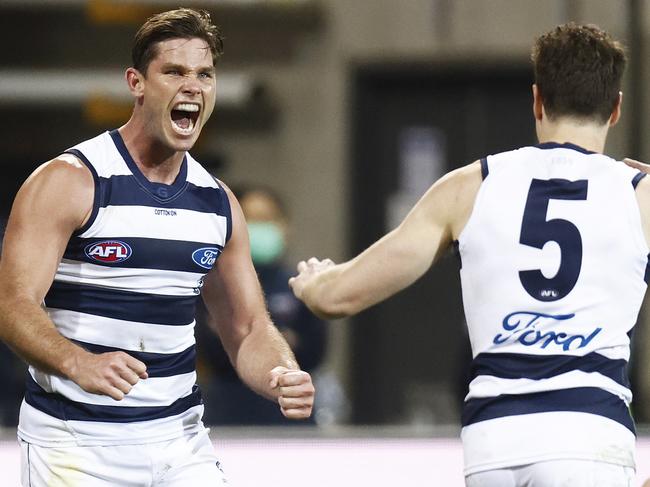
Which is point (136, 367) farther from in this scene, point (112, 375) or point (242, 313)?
point (242, 313)

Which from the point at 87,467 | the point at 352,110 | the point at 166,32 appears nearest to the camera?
the point at 87,467

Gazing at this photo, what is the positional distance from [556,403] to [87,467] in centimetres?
110

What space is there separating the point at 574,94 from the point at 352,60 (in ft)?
18.9

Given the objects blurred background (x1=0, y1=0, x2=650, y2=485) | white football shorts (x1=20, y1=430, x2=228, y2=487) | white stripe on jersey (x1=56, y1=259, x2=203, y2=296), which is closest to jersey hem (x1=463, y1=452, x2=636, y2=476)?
white football shorts (x1=20, y1=430, x2=228, y2=487)

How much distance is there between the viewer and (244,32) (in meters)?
A: 8.44

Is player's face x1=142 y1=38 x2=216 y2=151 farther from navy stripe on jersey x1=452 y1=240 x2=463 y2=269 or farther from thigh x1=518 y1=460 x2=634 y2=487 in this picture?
thigh x1=518 y1=460 x2=634 y2=487

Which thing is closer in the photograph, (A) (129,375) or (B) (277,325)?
(A) (129,375)

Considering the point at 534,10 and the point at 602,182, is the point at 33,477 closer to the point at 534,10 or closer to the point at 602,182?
the point at 602,182

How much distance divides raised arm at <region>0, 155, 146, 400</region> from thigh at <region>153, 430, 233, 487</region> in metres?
0.39

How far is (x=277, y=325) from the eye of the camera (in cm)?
530

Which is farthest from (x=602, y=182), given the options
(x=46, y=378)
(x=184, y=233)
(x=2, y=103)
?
(x=2, y=103)

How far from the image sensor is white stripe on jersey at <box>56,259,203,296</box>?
9.86ft

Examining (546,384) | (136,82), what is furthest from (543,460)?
(136,82)

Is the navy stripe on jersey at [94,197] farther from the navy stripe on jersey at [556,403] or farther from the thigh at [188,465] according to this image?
the navy stripe on jersey at [556,403]
